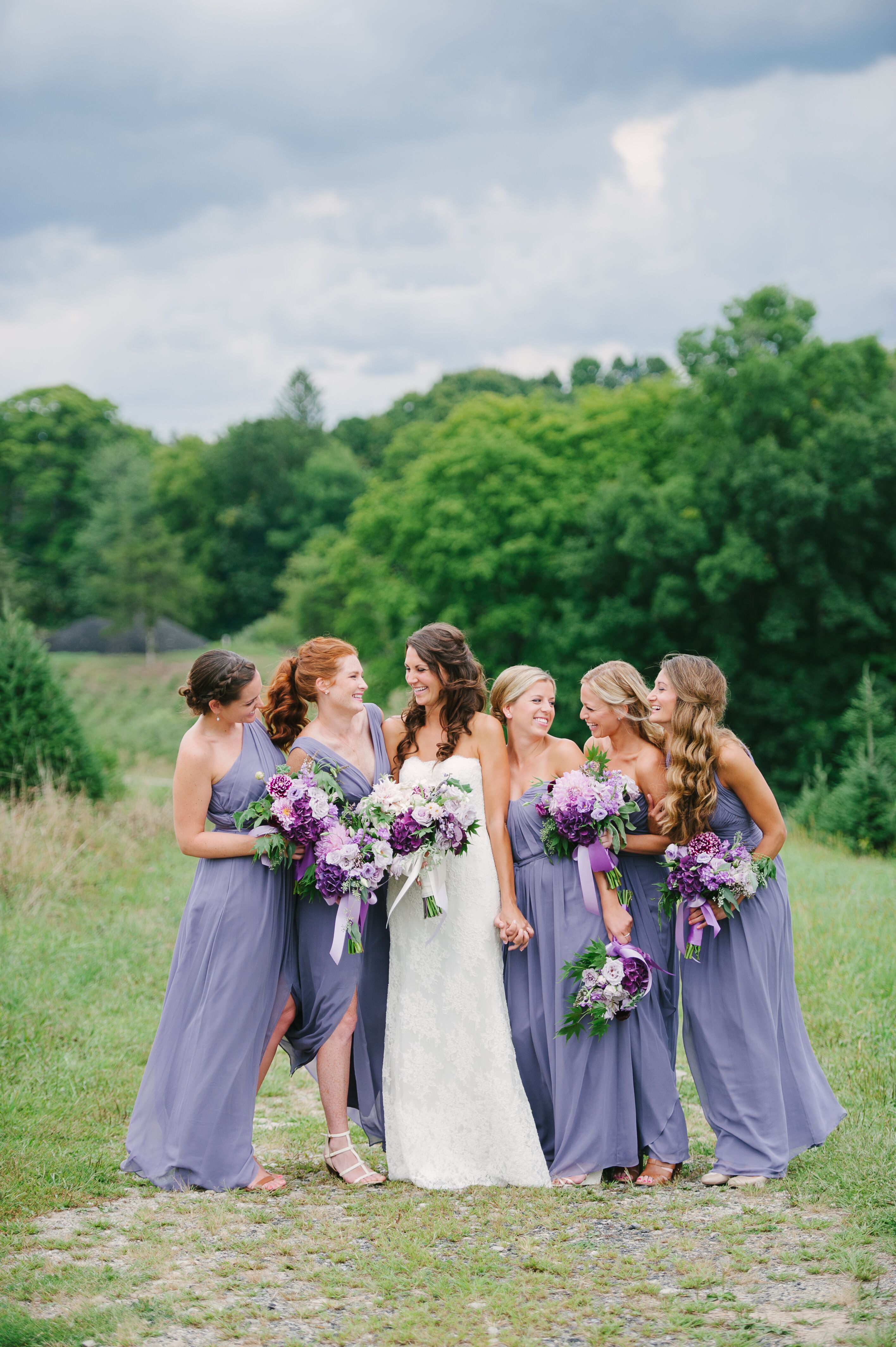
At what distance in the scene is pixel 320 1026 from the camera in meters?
5.70

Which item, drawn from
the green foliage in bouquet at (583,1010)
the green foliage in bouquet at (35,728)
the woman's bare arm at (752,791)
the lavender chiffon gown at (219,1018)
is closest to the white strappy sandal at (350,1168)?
the lavender chiffon gown at (219,1018)

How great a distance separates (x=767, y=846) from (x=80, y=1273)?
11.5 ft

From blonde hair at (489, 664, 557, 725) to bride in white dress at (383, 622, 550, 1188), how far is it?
0.57ft

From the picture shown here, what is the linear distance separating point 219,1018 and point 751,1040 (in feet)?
8.31

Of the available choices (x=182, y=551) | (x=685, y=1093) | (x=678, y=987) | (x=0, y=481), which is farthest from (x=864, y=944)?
(x=0, y=481)

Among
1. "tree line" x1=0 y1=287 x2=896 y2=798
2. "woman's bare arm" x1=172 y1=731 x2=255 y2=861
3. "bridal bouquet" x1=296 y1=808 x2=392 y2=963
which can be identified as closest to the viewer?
"bridal bouquet" x1=296 y1=808 x2=392 y2=963

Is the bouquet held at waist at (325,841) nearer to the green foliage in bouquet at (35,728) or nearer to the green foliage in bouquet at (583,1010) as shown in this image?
the green foliage in bouquet at (583,1010)

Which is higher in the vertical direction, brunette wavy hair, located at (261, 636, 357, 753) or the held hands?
brunette wavy hair, located at (261, 636, 357, 753)

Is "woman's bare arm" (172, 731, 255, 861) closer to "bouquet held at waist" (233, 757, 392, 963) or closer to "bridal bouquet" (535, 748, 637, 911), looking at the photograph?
"bouquet held at waist" (233, 757, 392, 963)

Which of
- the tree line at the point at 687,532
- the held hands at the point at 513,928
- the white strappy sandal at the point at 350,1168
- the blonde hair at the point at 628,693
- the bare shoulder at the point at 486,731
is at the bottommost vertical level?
the white strappy sandal at the point at 350,1168

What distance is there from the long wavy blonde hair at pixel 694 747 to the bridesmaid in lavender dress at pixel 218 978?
1.95 meters

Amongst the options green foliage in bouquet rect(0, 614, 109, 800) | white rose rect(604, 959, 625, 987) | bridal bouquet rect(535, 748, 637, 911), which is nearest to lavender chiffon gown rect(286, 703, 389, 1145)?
bridal bouquet rect(535, 748, 637, 911)

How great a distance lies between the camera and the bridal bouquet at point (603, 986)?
552 centimetres

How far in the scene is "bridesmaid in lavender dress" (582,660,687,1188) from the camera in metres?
5.61
